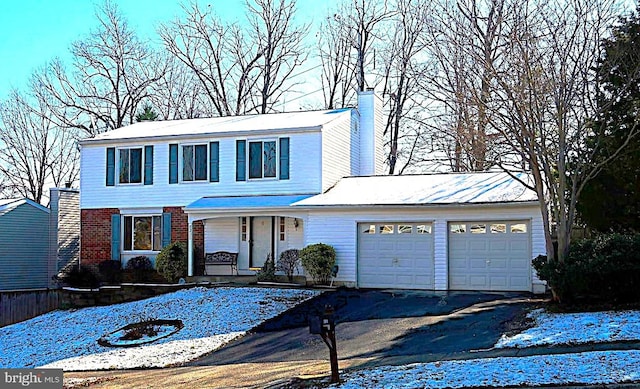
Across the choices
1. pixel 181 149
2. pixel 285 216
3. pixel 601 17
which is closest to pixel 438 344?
pixel 601 17

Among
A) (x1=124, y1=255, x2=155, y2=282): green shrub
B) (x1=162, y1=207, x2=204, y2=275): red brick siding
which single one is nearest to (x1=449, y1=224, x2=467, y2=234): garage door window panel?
(x1=162, y1=207, x2=204, y2=275): red brick siding

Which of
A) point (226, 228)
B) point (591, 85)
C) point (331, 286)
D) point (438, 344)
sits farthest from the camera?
point (226, 228)

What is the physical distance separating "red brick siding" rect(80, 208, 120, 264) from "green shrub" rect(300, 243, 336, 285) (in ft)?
26.9

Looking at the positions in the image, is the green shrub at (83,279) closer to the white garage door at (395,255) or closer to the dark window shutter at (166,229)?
the dark window shutter at (166,229)

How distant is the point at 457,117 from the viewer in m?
18.7

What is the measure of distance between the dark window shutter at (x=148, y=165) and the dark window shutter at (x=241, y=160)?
131 inches

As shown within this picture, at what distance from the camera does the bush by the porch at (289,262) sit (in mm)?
21797

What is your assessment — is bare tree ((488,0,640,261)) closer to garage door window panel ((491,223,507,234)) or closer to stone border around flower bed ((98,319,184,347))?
garage door window panel ((491,223,507,234))

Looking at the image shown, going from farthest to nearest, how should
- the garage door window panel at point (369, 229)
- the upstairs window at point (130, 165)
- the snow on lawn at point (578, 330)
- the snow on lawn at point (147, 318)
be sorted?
the upstairs window at point (130, 165) → the garage door window panel at point (369, 229) → the snow on lawn at point (147, 318) → the snow on lawn at point (578, 330)

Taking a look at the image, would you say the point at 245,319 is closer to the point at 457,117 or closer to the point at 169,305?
the point at 169,305

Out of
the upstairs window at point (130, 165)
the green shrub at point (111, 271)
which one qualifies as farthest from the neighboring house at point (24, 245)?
the upstairs window at point (130, 165)

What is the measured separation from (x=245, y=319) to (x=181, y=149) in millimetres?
9392

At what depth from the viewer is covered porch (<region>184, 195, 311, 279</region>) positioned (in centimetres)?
2242

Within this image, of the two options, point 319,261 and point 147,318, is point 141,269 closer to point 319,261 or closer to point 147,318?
point 147,318
